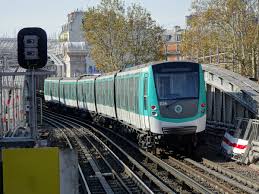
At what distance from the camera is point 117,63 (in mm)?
60031

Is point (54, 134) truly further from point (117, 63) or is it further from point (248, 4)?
point (117, 63)

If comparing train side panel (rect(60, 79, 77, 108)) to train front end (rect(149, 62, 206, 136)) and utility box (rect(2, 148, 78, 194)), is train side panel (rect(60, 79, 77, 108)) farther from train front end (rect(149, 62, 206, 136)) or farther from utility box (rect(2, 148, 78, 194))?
utility box (rect(2, 148, 78, 194))

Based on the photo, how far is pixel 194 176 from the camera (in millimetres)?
15531

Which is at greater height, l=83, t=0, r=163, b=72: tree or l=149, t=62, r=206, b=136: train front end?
l=83, t=0, r=163, b=72: tree

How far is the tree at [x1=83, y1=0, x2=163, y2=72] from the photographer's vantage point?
194ft

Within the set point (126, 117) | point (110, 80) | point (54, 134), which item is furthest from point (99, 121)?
point (126, 117)

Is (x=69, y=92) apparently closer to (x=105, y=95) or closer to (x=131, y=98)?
(x=105, y=95)

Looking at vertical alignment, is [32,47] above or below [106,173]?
above

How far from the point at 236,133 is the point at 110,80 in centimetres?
935

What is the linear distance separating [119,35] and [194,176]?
44.8 meters

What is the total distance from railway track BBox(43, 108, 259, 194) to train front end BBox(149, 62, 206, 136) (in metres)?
1.08

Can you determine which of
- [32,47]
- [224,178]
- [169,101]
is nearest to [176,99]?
[169,101]

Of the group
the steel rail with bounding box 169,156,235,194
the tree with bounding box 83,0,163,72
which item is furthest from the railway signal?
the tree with bounding box 83,0,163,72

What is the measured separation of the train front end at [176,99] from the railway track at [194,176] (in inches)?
42.4
